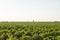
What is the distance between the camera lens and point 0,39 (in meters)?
19.7

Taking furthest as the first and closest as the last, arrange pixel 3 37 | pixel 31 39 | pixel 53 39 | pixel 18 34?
pixel 18 34, pixel 3 37, pixel 31 39, pixel 53 39

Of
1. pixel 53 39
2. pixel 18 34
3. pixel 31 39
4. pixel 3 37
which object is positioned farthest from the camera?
pixel 18 34

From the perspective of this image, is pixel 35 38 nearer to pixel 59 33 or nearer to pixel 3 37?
pixel 3 37

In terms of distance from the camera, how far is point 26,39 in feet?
58.4

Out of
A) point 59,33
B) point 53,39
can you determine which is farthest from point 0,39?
point 59,33

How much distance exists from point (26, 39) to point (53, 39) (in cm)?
261

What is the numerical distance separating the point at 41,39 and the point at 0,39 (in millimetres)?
4408

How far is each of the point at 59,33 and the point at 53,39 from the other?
6.70m

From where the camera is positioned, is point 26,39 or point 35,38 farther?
point 35,38

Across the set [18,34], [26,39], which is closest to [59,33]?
[18,34]

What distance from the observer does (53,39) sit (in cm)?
1723

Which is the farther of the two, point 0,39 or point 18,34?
point 18,34

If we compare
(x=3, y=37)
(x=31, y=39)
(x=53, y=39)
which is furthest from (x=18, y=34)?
(x=53, y=39)

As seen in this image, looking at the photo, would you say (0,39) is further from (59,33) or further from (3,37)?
(59,33)
